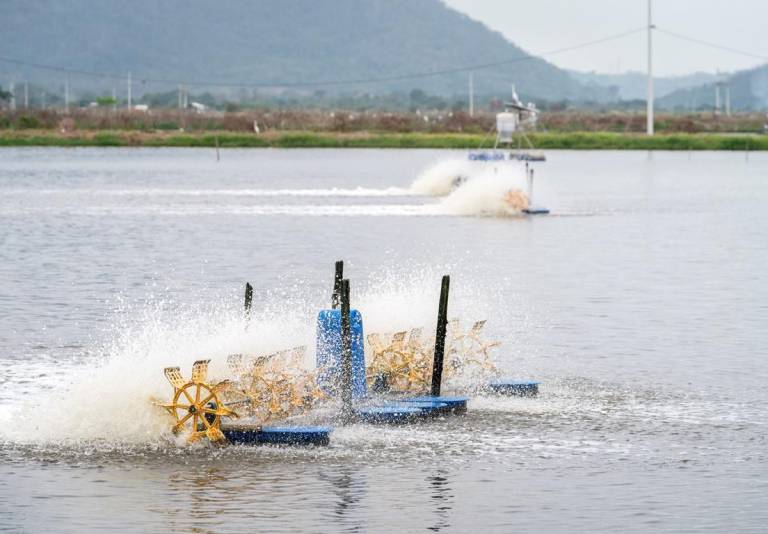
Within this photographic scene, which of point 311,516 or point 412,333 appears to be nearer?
point 311,516

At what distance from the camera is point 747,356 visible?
31719 millimetres

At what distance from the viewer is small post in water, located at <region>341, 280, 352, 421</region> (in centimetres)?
2448

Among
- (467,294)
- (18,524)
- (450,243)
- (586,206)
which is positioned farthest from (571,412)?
(586,206)

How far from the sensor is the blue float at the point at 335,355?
24891 millimetres

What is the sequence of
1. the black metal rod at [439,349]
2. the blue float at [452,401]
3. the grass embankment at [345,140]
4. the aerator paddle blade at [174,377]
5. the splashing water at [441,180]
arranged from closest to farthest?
the aerator paddle blade at [174,377] → the blue float at [452,401] → the black metal rod at [439,349] → the splashing water at [441,180] → the grass embankment at [345,140]

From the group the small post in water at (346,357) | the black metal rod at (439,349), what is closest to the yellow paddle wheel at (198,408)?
the small post in water at (346,357)

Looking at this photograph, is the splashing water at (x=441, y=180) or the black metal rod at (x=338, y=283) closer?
the black metal rod at (x=338, y=283)

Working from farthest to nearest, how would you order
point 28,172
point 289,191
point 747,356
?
point 28,172, point 289,191, point 747,356

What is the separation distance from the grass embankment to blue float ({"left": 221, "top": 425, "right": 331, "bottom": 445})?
459ft

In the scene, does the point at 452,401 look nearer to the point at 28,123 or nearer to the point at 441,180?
the point at 441,180

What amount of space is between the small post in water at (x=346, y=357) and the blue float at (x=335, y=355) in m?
0.07

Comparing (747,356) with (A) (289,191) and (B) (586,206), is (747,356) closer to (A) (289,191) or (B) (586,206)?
(B) (586,206)

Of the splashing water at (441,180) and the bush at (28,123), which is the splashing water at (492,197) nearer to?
the splashing water at (441,180)

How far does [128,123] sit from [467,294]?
152750mm
